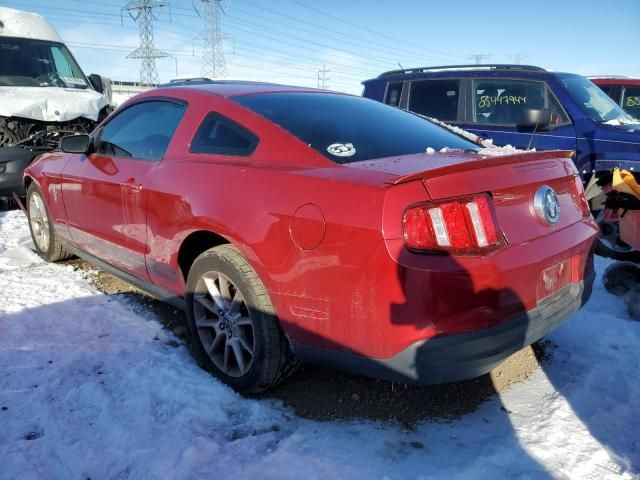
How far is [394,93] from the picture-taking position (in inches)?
272

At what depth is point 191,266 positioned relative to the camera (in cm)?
286

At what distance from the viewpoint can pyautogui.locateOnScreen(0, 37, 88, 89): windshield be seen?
24.7 feet

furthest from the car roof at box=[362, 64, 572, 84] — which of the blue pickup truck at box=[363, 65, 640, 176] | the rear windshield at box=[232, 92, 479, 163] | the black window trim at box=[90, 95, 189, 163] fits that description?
the black window trim at box=[90, 95, 189, 163]

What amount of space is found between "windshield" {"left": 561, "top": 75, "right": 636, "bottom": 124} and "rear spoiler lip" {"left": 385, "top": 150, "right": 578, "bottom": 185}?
340 centimetres

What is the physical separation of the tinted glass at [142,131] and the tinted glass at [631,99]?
821 centimetres

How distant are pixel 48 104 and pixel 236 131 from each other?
5599 mm

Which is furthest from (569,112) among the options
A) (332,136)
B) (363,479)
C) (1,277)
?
(1,277)

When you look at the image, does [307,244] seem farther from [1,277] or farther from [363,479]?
[1,277]

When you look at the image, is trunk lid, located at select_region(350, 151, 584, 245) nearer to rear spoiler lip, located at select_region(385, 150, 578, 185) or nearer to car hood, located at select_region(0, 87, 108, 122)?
rear spoiler lip, located at select_region(385, 150, 578, 185)

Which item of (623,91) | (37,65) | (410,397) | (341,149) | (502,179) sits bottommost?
(410,397)

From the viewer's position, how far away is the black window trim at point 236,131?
8.57ft

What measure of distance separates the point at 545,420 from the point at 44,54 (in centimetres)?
880

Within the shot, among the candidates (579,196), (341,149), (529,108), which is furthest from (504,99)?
(341,149)

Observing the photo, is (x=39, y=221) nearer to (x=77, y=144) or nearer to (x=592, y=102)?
(x=77, y=144)
